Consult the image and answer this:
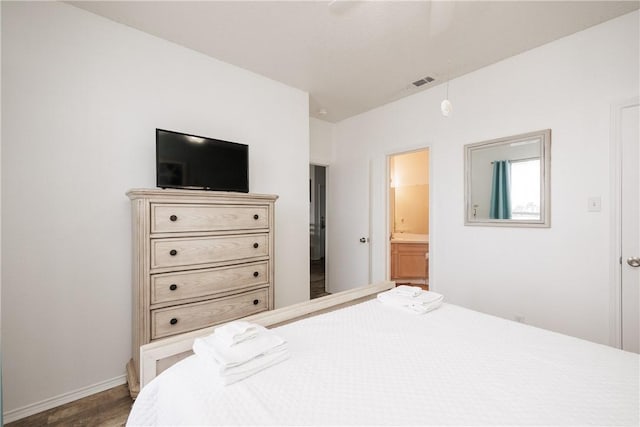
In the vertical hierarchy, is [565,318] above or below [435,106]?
below

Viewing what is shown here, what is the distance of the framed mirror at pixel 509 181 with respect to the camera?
2406mm

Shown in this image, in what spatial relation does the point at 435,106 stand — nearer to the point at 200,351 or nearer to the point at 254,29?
the point at 254,29

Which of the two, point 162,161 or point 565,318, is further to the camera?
point 565,318

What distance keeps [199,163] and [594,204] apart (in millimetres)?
3090

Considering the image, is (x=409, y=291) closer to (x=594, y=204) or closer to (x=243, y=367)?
(x=243, y=367)

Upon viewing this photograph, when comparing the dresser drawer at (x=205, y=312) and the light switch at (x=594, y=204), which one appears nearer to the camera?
the dresser drawer at (x=205, y=312)

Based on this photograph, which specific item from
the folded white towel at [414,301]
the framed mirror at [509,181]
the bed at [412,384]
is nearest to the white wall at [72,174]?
the bed at [412,384]

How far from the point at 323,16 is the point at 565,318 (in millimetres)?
3005

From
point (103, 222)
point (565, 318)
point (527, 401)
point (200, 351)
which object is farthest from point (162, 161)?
point (565, 318)

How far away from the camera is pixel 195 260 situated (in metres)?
1.98

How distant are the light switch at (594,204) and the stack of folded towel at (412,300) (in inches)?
59.7

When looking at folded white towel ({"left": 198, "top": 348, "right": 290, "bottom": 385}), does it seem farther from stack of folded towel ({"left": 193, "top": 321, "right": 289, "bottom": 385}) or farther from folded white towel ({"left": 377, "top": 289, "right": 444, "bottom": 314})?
folded white towel ({"left": 377, "top": 289, "right": 444, "bottom": 314})

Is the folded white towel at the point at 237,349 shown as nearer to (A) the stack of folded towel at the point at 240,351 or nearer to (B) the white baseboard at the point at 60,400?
(A) the stack of folded towel at the point at 240,351

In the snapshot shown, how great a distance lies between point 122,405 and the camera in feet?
6.21
